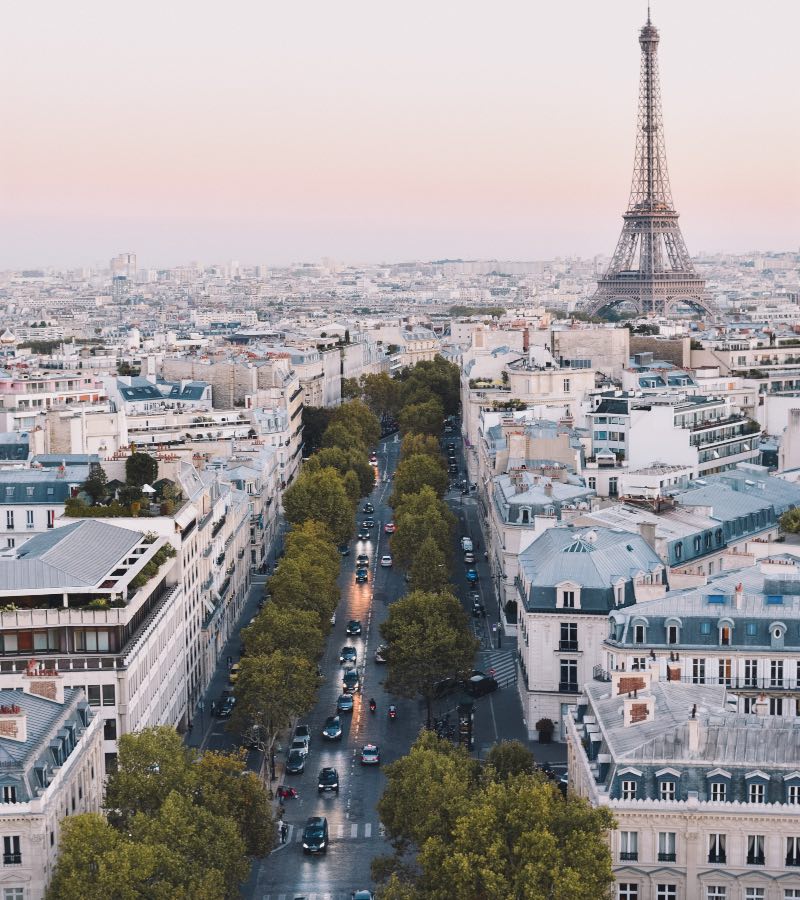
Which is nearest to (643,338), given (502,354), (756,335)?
(756,335)

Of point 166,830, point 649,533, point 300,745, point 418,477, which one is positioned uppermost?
point 649,533

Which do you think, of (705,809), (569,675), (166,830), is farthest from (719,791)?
(569,675)

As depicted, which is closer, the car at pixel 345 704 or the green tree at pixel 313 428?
the car at pixel 345 704

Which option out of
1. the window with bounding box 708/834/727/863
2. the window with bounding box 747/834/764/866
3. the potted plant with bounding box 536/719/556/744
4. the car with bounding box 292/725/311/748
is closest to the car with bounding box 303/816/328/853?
the car with bounding box 292/725/311/748

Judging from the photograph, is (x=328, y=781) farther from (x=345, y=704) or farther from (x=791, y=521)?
(x=791, y=521)

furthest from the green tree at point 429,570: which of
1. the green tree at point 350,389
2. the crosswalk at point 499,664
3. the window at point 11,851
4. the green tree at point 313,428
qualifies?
the green tree at point 350,389

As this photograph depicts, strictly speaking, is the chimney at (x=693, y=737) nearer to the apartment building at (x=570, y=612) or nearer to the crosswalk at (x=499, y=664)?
the apartment building at (x=570, y=612)

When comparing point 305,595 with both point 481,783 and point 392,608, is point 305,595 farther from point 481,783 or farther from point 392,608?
point 481,783
